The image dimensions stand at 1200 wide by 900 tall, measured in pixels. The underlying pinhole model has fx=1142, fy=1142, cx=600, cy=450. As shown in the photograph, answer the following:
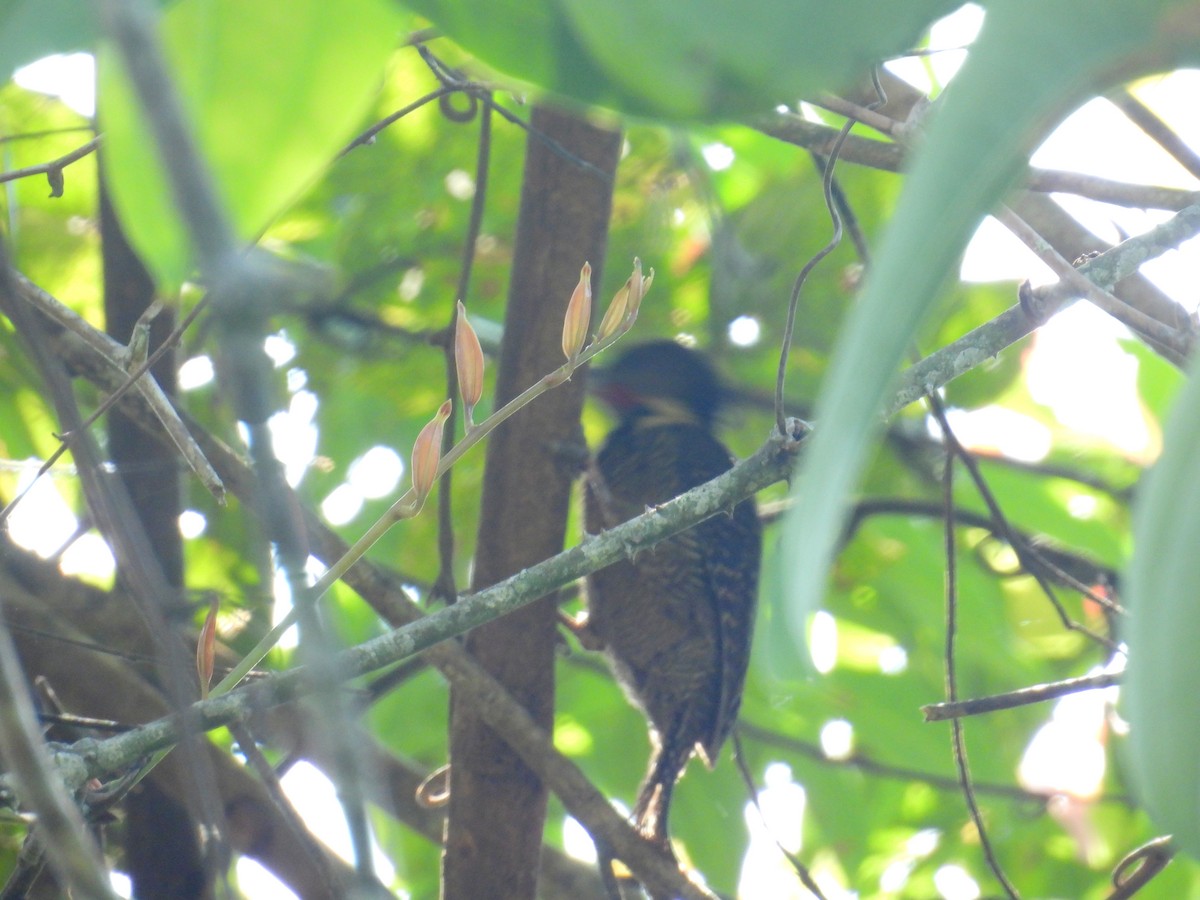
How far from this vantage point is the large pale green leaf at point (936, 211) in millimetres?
568

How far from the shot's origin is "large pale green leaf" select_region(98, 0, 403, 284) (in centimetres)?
76

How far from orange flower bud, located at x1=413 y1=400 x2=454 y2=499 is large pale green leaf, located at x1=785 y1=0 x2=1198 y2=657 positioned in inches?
32.7

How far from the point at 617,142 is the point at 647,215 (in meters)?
1.09

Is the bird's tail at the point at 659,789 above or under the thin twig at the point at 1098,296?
under

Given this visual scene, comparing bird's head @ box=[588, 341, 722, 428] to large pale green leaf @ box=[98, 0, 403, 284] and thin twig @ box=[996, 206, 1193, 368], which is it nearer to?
thin twig @ box=[996, 206, 1193, 368]

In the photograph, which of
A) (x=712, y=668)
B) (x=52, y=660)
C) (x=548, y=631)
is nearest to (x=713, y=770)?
(x=712, y=668)

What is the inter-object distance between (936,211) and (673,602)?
10.2 ft

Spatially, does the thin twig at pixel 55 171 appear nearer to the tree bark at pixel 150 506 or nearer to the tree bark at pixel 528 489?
the tree bark at pixel 150 506

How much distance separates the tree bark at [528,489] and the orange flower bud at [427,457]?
123 cm

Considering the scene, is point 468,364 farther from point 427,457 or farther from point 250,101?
point 250,101

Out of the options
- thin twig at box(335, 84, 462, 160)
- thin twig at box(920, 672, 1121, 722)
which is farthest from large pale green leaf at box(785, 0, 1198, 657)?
thin twig at box(335, 84, 462, 160)

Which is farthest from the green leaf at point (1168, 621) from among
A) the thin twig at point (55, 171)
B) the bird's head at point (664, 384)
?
the bird's head at point (664, 384)

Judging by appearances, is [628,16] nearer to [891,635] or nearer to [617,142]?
[617,142]

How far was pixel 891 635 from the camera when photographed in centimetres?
360
